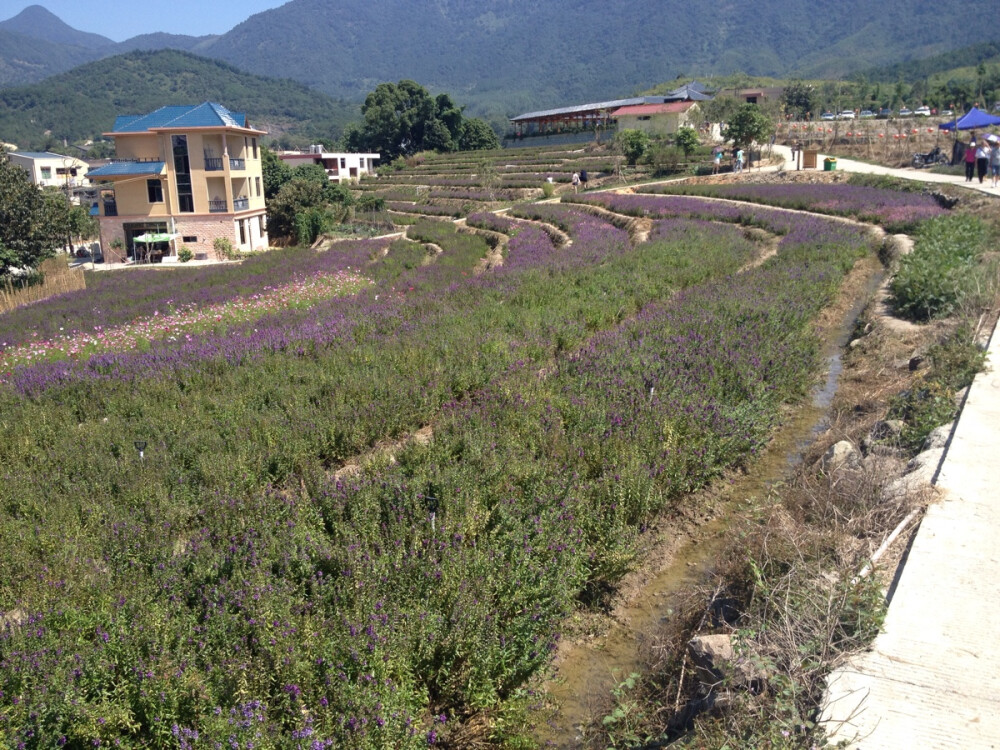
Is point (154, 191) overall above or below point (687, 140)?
below

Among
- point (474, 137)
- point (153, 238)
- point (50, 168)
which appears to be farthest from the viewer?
point (50, 168)

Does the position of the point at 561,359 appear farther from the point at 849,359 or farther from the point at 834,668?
the point at 834,668

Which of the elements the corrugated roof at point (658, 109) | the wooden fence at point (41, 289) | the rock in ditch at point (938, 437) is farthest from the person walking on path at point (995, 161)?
the corrugated roof at point (658, 109)

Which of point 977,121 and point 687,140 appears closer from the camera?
point 977,121

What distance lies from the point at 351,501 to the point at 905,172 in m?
34.8

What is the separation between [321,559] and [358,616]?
3.03ft

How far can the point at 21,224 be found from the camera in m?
29.1

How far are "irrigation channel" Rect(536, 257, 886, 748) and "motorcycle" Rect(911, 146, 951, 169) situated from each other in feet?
107

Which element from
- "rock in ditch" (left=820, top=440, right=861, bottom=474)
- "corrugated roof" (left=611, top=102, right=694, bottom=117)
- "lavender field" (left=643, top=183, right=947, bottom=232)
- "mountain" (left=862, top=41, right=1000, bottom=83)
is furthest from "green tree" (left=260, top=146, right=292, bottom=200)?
"mountain" (left=862, top=41, right=1000, bottom=83)

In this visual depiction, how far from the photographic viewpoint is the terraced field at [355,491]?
13.2 feet

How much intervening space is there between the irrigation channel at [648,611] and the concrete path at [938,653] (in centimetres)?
173

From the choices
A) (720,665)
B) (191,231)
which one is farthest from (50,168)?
(720,665)

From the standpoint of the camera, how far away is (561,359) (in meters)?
10.3

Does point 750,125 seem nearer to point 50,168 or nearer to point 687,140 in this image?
point 687,140
